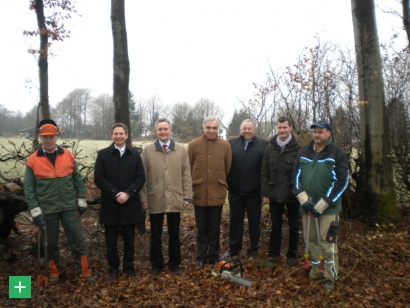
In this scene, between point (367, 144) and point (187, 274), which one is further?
point (367, 144)

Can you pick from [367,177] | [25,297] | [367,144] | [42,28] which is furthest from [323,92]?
[42,28]

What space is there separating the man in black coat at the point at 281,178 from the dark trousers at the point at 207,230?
31.2 inches

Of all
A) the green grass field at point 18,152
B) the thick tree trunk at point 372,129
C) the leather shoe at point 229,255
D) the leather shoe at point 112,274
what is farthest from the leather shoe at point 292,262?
the green grass field at point 18,152

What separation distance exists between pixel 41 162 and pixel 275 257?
3697 mm

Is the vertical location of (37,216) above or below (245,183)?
below

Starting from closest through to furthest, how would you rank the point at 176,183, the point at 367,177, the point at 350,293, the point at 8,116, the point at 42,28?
1. the point at 350,293
2. the point at 176,183
3. the point at 367,177
4. the point at 42,28
5. the point at 8,116

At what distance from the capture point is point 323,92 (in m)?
7.74

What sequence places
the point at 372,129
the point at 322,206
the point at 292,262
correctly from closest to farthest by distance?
the point at 322,206 < the point at 292,262 < the point at 372,129

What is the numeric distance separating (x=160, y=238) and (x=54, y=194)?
5.25ft

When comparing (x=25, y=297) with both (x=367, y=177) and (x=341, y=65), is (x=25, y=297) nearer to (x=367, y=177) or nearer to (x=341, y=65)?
(x=367, y=177)

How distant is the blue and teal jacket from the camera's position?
4.65 meters

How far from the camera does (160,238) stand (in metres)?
5.32

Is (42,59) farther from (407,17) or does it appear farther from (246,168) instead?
(407,17)

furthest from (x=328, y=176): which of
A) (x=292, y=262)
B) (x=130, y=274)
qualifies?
(x=130, y=274)
